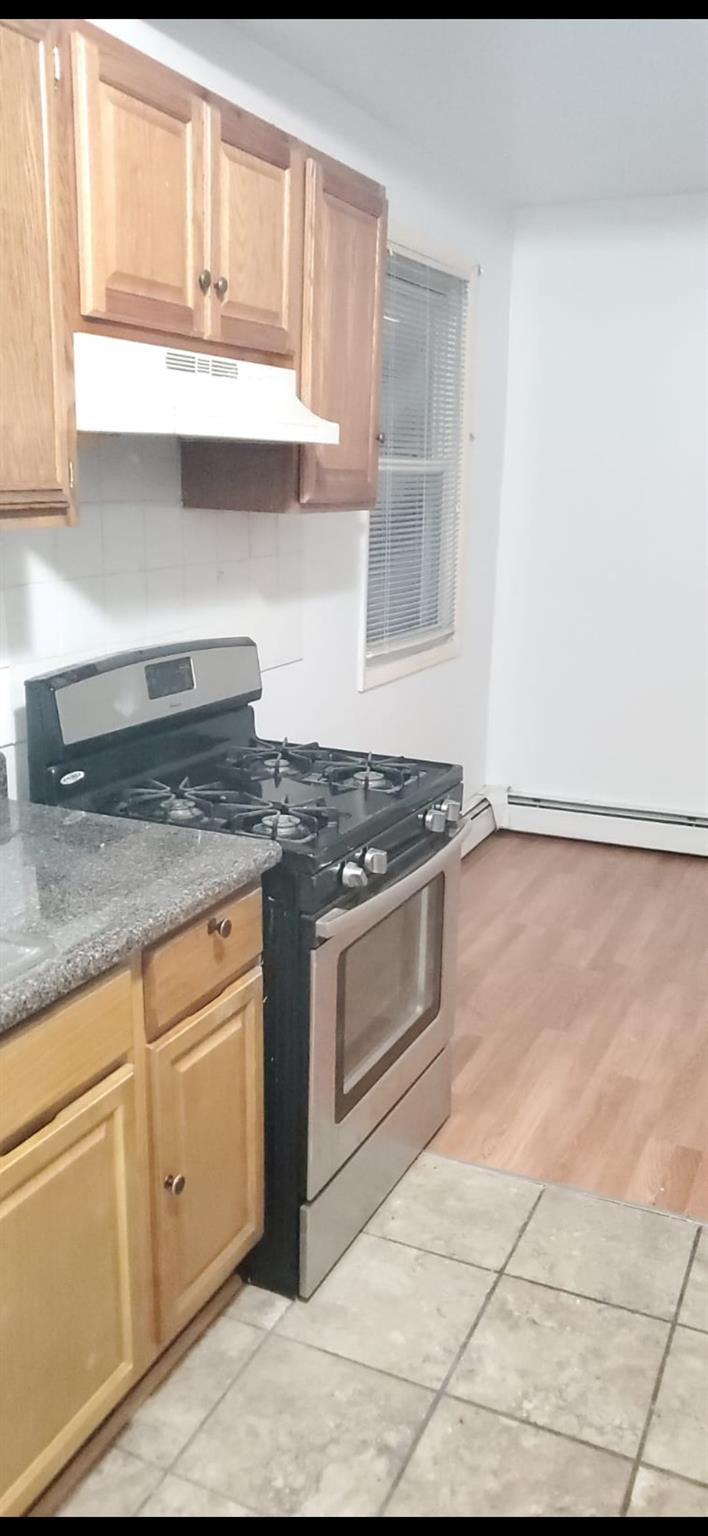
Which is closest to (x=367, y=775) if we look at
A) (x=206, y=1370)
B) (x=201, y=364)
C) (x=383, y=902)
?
(x=383, y=902)

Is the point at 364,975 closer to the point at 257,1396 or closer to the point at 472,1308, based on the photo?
the point at 472,1308

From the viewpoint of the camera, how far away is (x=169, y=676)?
228cm

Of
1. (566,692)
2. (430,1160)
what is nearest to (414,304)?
(566,692)

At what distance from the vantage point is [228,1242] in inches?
74.4

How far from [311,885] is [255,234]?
3.51 feet

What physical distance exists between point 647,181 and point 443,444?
8.07ft

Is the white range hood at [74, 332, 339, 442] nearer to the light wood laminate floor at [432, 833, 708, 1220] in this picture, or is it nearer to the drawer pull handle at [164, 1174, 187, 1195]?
the drawer pull handle at [164, 1174, 187, 1195]

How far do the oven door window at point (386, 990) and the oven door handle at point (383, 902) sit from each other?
4cm

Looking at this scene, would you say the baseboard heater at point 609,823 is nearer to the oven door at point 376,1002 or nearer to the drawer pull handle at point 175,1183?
the oven door at point 376,1002

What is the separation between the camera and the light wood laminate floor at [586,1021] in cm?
253

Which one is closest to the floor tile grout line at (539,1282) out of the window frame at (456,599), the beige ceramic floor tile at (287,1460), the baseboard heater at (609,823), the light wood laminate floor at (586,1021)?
the light wood laminate floor at (586,1021)

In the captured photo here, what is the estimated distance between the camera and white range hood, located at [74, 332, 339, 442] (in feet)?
5.25

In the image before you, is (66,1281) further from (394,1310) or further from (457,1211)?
(457,1211)

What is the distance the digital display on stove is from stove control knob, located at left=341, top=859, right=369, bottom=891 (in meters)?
0.58
